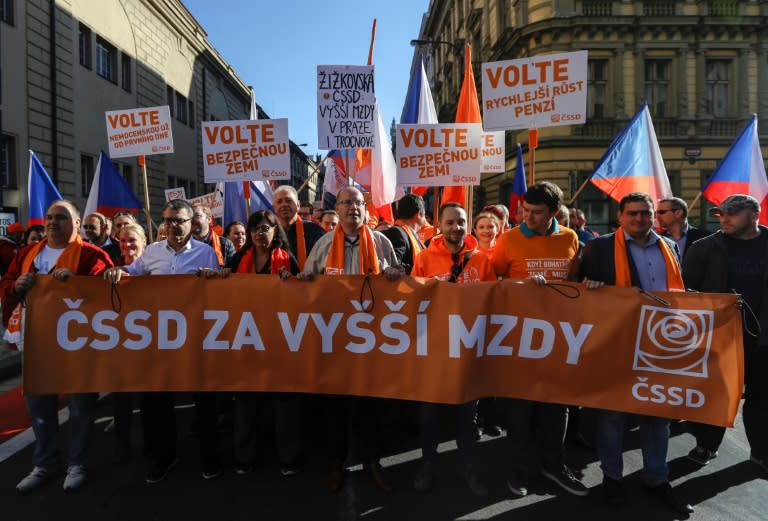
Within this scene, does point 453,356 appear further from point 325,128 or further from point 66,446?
point 325,128

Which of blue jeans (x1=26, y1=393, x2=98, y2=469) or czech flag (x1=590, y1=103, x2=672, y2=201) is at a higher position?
czech flag (x1=590, y1=103, x2=672, y2=201)

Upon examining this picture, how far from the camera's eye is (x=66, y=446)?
4.27m

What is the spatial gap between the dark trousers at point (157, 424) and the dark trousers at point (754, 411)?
392cm

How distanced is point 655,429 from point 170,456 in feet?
10.7

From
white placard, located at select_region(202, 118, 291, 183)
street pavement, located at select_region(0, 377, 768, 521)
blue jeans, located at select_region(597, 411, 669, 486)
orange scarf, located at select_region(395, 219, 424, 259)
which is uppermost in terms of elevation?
white placard, located at select_region(202, 118, 291, 183)

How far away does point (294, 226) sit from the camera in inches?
194

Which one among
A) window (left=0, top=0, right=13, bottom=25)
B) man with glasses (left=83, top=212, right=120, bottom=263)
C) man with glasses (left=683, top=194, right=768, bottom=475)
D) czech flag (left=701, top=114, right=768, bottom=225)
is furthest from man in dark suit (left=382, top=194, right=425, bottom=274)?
window (left=0, top=0, right=13, bottom=25)

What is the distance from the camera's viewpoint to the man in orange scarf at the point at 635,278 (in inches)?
131

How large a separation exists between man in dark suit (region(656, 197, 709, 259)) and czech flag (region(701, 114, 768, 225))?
81.4 inches

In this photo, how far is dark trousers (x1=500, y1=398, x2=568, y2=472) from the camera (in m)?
3.54

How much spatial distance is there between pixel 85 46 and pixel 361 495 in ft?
59.8

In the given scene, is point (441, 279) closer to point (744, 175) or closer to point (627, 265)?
point (627, 265)

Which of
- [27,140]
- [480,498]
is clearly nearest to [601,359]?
[480,498]

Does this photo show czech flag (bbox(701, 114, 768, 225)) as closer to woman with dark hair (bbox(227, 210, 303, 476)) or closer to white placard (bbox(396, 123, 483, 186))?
white placard (bbox(396, 123, 483, 186))
